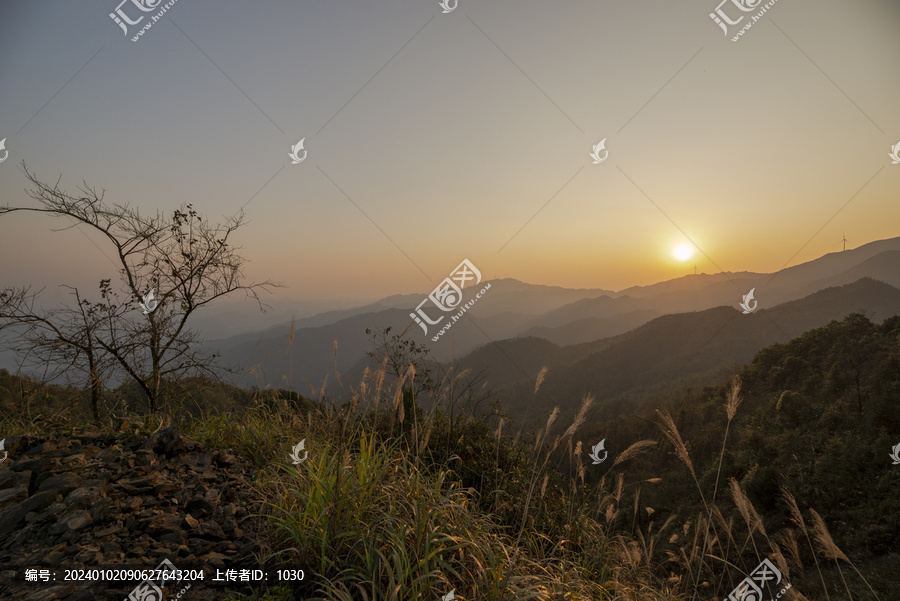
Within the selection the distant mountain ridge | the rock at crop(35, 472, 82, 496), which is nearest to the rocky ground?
the rock at crop(35, 472, 82, 496)

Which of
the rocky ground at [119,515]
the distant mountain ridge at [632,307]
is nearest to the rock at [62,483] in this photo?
the rocky ground at [119,515]

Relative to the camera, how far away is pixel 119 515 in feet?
10.6

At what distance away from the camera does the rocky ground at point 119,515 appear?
2754mm

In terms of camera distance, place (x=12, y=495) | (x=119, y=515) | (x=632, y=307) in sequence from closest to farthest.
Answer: (x=119, y=515) → (x=12, y=495) → (x=632, y=307)

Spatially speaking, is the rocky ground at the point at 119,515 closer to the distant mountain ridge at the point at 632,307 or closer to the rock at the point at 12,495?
the rock at the point at 12,495

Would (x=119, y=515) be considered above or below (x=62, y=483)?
below

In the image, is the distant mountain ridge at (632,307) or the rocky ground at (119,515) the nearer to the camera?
the rocky ground at (119,515)

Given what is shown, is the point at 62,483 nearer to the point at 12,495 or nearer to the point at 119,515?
the point at 12,495

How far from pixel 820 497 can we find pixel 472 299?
1639 cm

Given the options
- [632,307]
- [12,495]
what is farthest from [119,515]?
[632,307]

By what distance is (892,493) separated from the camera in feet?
41.7

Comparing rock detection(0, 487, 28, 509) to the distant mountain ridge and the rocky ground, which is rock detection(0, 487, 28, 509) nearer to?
the rocky ground

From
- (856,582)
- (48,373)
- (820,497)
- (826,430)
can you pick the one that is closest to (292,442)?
(48,373)

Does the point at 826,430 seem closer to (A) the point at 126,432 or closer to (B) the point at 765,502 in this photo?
(B) the point at 765,502
